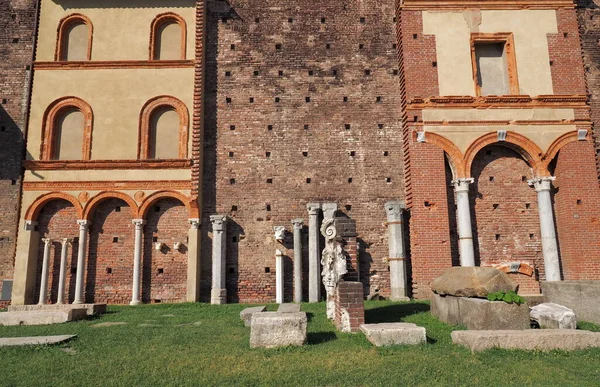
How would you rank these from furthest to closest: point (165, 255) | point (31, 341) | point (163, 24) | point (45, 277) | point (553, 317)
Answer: point (163, 24), point (165, 255), point (45, 277), point (553, 317), point (31, 341)

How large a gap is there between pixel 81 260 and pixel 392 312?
9.29 metres

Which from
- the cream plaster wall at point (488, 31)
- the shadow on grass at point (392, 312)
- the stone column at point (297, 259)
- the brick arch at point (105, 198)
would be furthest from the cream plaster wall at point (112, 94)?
the cream plaster wall at point (488, 31)

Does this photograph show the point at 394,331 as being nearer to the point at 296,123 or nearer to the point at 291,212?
the point at 291,212

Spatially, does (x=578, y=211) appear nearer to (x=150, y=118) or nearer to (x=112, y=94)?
(x=150, y=118)

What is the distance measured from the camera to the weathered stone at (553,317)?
23.5 feet

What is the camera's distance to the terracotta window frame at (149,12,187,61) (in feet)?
48.1

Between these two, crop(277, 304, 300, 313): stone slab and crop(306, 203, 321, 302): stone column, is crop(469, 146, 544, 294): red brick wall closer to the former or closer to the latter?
crop(306, 203, 321, 302): stone column

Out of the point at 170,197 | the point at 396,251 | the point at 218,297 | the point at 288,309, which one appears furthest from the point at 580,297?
the point at 170,197

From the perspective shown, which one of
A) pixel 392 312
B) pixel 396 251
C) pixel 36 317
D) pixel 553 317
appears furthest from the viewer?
pixel 396 251

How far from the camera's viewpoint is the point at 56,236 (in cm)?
1348

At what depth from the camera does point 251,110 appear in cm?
1423

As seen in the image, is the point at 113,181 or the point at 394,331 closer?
the point at 394,331

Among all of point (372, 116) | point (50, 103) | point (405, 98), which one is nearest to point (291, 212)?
point (372, 116)

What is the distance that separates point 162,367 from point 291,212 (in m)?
8.64
